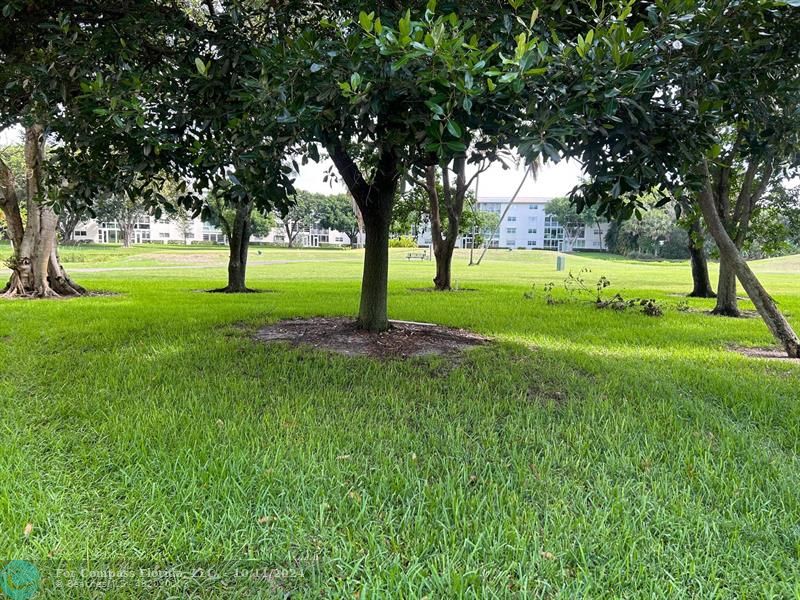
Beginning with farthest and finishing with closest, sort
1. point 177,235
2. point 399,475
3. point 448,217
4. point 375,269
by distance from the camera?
point 177,235 → point 448,217 → point 375,269 → point 399,475

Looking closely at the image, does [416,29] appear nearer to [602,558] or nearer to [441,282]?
[602,558]

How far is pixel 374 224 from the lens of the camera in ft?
20.0

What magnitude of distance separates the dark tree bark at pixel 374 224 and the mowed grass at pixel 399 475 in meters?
1.54

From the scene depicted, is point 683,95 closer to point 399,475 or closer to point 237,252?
point 399,475

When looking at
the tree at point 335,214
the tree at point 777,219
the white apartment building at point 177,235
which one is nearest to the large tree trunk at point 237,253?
the tree at point 777,219

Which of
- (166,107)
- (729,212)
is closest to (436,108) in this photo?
(166,107)

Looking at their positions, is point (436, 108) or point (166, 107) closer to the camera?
point (436, 108)

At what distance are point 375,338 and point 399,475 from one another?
3.62 meters

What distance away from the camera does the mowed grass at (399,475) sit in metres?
1.83

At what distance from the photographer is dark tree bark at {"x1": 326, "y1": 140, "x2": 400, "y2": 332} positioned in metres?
5.85

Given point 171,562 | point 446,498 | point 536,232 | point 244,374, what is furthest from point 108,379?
point 536,232

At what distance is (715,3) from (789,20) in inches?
31.9

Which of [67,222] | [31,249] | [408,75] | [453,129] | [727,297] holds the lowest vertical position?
[727,297]

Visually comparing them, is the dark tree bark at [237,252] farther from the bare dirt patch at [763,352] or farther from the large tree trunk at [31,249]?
the bare dirt patch at [763,352]
